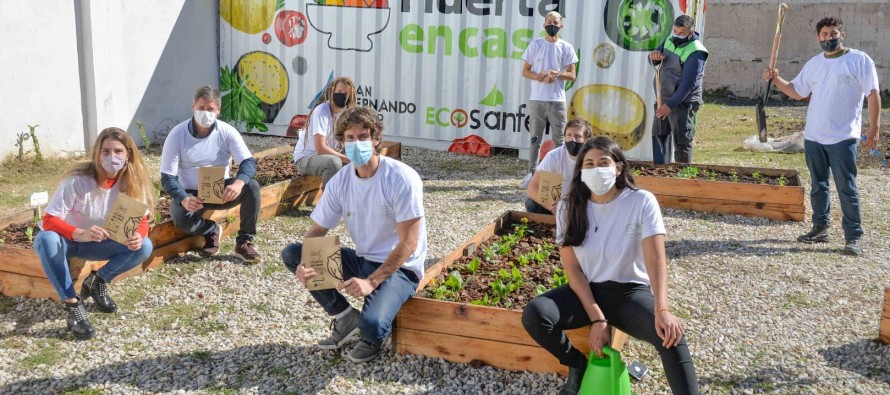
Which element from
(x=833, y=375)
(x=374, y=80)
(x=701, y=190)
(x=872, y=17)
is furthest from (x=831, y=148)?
(x=872, y=17)

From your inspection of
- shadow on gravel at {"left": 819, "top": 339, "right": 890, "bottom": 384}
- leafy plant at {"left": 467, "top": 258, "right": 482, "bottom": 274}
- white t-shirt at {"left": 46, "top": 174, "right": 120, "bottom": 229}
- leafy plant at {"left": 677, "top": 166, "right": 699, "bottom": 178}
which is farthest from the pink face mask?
leafy plant at {"left": 677, "top": 166, "right": 699, "bottom": 178}

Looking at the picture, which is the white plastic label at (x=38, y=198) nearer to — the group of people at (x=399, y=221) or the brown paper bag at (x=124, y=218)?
the group of people at (x=399, y=221)

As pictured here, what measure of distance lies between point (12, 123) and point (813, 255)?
27.3 ft

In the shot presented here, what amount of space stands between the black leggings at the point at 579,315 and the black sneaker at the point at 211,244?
3225mm

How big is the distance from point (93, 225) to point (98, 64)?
5.96 metres

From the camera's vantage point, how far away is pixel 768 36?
1867cm

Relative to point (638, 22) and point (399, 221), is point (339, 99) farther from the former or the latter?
point (638, 22)

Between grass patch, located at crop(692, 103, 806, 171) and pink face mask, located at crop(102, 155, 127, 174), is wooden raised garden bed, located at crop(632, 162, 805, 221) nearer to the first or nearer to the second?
grass patch, located at crop(692, 103, 806, 171)

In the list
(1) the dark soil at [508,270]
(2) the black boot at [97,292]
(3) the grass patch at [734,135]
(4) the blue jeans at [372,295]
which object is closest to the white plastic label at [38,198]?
(2) the black boot at [97,292]

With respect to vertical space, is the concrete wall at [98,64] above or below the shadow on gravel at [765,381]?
above

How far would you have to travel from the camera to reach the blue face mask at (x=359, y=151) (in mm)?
4430

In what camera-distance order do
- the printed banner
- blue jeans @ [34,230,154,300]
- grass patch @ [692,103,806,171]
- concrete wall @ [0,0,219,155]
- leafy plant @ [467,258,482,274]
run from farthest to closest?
1. grass patch @ [692,103,806,171]
2. the printed banner
3. concrete wall @ [0,0,219,155]
4. leafy plant @ [467,258,482,274]
5. blue jeans @ [34,230,154,300]

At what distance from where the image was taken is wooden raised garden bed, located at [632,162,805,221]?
774cm

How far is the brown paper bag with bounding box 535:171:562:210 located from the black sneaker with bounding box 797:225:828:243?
2.42 meters
